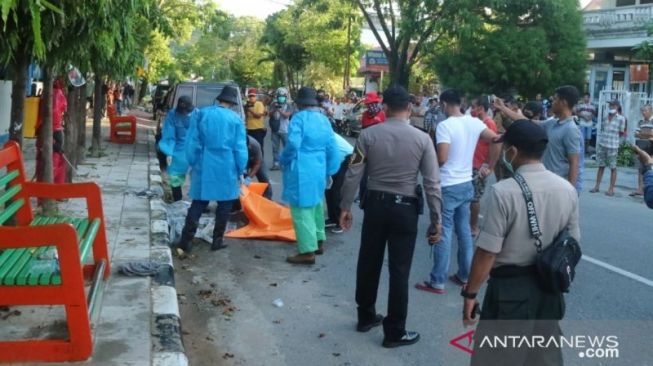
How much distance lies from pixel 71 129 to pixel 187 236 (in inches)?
180

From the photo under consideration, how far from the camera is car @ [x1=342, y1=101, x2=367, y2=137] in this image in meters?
23.9

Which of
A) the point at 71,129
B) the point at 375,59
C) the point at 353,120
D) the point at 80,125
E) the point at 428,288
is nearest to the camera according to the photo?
the point at 428,288

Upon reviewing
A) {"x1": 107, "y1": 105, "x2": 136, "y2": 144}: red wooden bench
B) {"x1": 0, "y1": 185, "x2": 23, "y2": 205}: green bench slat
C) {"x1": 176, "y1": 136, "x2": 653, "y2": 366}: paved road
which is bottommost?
{"x1": 176, "y1": 136, "x2": 653, "y2": 366}: paved road

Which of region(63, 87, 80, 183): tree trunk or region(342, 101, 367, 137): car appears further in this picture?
region(342, 101, 367, 137): car

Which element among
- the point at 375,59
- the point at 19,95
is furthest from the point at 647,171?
the point at 375,59

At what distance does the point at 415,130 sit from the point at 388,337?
58.6 inches

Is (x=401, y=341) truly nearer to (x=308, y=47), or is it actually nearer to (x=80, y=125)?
(x=80, y=125)

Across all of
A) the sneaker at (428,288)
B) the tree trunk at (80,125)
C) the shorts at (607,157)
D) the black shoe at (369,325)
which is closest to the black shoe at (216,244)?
the sneaker at (428,288)

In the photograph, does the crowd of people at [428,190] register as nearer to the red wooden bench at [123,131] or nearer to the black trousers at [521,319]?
the black trousers at [521,319]

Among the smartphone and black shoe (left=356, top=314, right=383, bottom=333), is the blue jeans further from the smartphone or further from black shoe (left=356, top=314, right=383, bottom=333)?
the smartphone

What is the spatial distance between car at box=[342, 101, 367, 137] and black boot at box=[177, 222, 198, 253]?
640 inches

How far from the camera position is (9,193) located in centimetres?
512

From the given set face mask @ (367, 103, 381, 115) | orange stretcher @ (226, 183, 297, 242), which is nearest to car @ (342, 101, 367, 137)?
face mask @ (367, 103, 381, 115)

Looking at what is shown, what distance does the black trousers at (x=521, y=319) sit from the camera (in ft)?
11.0
